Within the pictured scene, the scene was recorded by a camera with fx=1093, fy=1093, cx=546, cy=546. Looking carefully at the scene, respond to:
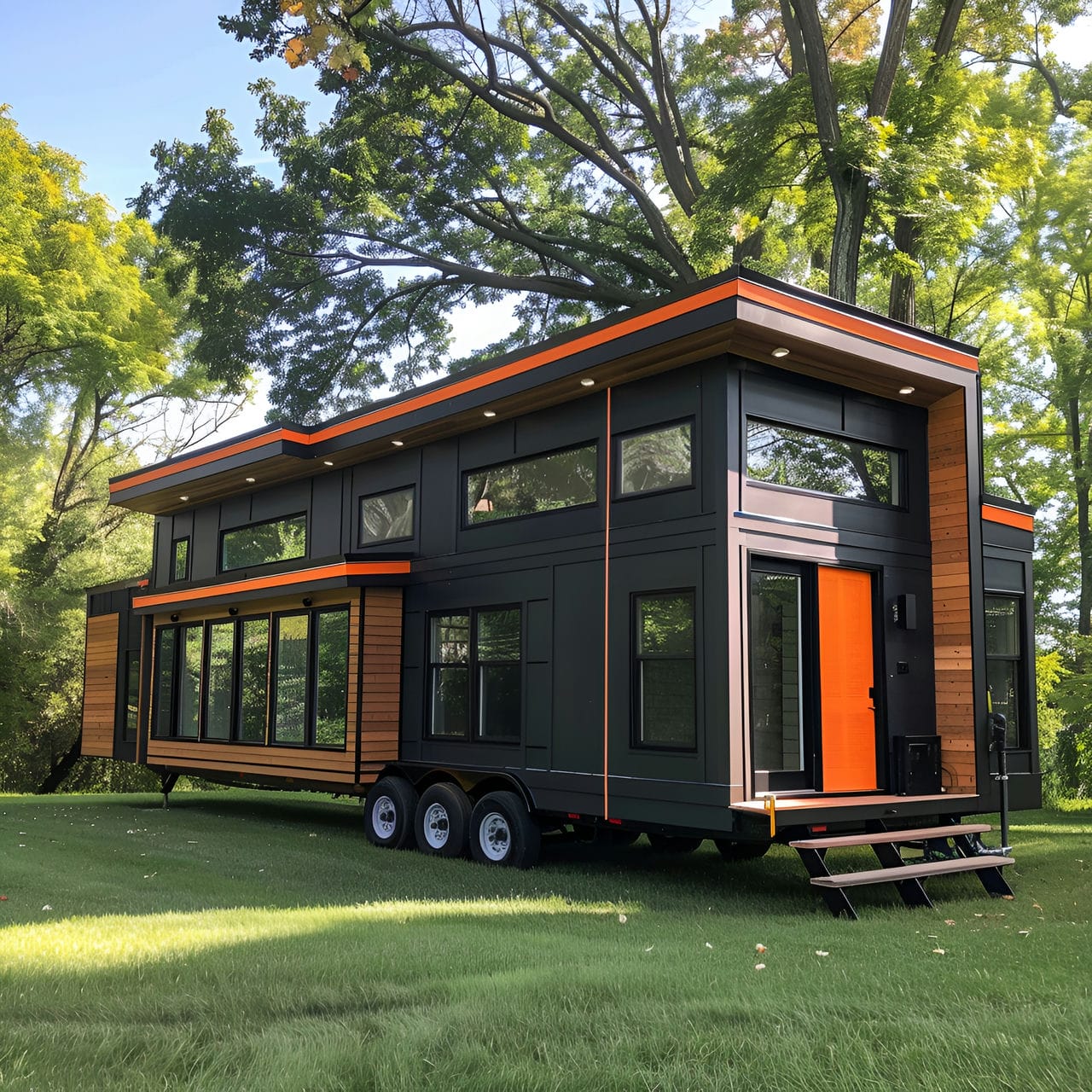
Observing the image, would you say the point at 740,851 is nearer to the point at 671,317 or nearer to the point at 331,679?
the point at 331,679

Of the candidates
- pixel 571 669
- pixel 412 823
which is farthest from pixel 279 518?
pixel 571 669

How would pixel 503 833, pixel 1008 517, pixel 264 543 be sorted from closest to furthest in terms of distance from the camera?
pixel 503 833 → pixel 1008 517 → pixel 264 543

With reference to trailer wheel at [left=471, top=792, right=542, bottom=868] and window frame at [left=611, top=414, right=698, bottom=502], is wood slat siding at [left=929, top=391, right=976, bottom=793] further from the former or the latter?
trailer wheel at [left=471, top=792, right=542, bottom=868]

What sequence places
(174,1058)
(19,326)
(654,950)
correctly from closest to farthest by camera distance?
(174,1058)
(654,950)
(19,326)

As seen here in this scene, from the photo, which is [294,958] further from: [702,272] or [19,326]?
[19,326]

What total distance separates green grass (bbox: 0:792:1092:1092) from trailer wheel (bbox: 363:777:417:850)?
6.05 ft

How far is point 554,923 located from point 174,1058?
3.46m

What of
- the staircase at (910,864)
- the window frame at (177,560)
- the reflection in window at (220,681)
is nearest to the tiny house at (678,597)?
the staircase at (910,864)

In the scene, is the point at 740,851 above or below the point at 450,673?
below

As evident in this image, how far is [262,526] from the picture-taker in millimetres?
15641

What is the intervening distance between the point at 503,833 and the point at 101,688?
10.2 metres

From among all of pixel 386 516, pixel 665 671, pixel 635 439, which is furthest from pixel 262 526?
pixel 665 671

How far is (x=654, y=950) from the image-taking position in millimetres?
6027

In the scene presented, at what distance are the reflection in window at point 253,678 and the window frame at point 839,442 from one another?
7.18 m
